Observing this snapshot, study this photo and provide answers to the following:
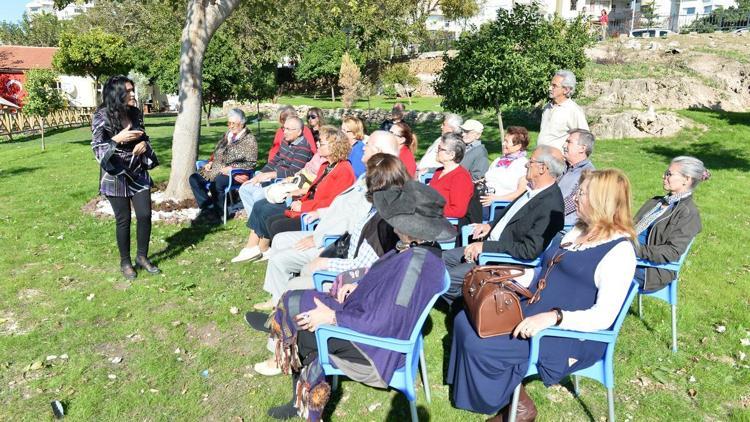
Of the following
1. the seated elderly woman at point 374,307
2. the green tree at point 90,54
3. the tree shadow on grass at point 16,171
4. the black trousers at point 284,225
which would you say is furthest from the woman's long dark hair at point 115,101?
the green tree at point 90,54

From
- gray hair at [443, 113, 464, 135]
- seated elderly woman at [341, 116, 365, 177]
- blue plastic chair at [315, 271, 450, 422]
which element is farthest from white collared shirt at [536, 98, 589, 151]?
blue plastic chair at [315, 271, 450, 422]

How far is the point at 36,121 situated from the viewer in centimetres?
2569

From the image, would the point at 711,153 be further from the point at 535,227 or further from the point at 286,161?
the point at 535,227

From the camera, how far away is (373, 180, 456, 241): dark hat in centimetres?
299

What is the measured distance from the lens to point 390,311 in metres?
2.63

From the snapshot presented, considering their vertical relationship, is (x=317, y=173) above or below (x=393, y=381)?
above

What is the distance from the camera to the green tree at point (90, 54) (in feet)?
85.8

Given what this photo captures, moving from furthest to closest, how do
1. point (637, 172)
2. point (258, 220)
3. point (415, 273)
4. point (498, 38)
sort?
point (498, 38) → point (637, 172) → point (258, 220) → point (415, 273)

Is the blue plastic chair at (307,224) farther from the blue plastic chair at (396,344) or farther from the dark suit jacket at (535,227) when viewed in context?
the blue plastic chair at (396,344)

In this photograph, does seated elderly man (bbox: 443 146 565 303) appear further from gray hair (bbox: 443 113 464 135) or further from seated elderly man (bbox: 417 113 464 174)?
gray hair (bbox: 443 113 464 135)

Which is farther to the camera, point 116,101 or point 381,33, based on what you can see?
point 381,33

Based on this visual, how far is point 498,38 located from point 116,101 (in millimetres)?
8682

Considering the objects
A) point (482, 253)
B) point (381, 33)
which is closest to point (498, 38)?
point (482, 253)

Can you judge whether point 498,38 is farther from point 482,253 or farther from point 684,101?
point 684,101
